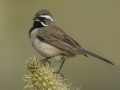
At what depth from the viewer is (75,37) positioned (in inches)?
346

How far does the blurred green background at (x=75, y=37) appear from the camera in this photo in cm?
787

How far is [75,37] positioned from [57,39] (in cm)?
326

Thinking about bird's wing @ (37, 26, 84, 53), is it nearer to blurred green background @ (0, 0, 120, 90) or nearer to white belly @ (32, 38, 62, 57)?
white belly @ (32, 38, 62, 57)

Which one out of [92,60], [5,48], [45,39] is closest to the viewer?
[45,39]

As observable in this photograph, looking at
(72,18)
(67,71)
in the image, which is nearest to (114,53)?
(67,71)

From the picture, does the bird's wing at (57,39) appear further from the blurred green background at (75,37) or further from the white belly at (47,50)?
the blurred green background at (75,37)

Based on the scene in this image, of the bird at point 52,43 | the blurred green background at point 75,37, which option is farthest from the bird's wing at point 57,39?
the blurred green background at point 75,37

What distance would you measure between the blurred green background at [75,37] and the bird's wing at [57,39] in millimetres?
1879

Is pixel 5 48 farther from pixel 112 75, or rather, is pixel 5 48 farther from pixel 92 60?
pixel 112 75

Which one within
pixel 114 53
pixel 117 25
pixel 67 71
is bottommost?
pixel 67 71

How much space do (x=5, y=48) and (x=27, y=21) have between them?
958 mm

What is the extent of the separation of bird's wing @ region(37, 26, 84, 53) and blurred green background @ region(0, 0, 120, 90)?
188 centimetres

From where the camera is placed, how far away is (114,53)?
805 cm

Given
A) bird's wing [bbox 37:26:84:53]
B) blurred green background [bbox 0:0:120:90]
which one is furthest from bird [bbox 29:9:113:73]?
blurred green background [bbox 0:0:120:90]
